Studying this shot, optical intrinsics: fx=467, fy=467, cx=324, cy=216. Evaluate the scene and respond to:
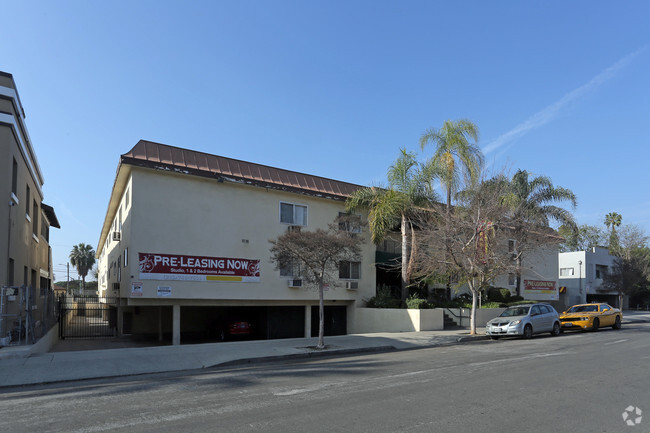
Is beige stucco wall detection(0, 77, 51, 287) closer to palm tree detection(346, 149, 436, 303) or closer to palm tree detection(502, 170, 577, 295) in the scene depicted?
palm tree detection(346, 149, 436, 303)

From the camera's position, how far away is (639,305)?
58.3m

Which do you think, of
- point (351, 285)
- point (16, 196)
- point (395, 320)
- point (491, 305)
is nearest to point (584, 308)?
point (491, 305)

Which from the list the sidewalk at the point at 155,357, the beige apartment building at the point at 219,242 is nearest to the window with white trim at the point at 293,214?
the beige apartment building at the point at 219,242

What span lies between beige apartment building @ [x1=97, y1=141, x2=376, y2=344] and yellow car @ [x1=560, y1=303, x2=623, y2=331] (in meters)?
9.99

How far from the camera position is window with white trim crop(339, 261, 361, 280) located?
2483 cm

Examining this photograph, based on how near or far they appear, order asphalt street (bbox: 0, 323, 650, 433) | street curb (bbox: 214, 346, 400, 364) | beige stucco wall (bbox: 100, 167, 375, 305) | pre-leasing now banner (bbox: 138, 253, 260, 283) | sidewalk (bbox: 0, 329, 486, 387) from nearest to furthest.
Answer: asphalt street (bbox: 0, 323, 650, 433), sidewalk (bbox: 0, 329, 486, 387), street curb (bbox: 214, 346, 400, 364), pre-leasing now banner (bbox: 138, 253, 260, 283), beige stucco wall (bbox: 100, 167, 375, 305)

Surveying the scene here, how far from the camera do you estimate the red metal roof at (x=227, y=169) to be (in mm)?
19188

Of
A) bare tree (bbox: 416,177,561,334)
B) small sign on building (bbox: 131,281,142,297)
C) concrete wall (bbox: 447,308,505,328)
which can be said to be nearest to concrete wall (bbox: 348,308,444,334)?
bare tree (bbox: 416,177,561,334)

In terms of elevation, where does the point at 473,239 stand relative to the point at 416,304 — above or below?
above

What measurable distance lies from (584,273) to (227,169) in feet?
142

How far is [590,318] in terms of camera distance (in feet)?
75.8

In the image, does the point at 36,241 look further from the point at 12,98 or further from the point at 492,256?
the point at 492,256

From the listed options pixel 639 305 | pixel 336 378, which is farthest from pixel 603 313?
pixel 639 305

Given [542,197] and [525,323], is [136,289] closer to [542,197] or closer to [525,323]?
[525,323]
